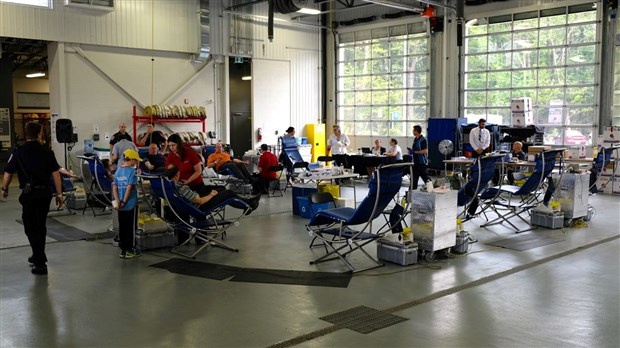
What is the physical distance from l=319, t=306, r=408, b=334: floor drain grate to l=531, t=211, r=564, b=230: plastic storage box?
432 centimetres

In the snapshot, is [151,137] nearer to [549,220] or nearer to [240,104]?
[240,104]

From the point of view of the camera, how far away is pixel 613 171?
457 inches

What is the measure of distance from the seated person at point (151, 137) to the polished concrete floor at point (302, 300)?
6.19 metres

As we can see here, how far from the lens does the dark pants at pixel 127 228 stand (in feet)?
19.6

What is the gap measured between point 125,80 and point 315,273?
1061 centimetres

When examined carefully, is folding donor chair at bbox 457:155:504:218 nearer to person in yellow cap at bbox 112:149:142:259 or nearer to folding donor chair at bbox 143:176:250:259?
folding donor chair at bbox 143:176:250:259

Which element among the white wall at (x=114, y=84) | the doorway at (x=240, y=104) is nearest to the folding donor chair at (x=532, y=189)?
the white wall at (x=114, y=84)

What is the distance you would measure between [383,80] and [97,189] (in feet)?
34.2

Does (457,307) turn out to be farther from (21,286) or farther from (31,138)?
(31,138)

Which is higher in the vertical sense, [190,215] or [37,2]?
[37,2]

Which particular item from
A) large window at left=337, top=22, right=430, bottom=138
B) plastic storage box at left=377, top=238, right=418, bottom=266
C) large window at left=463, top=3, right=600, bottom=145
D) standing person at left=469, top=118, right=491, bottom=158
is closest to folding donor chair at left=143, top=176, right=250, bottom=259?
plastic storage box at left=377, top=238, right=418, bottom=266

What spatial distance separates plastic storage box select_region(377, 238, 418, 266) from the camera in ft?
18.8

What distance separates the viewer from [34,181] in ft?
17.6

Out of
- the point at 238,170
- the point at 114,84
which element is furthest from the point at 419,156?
the point at 114,84
